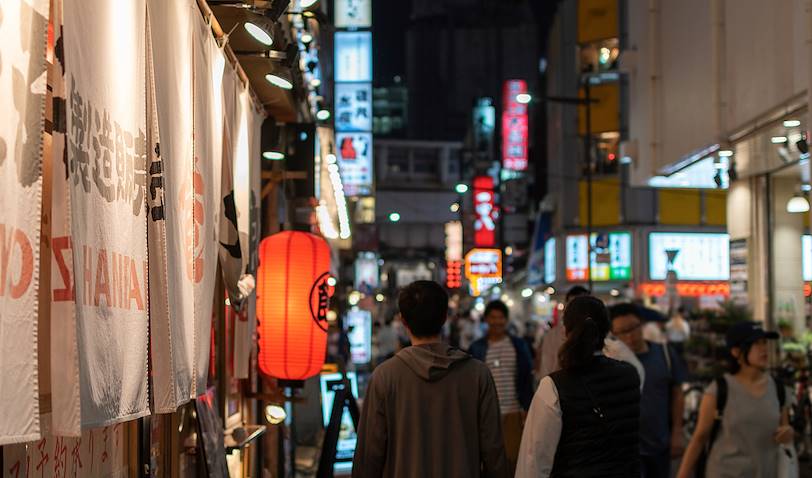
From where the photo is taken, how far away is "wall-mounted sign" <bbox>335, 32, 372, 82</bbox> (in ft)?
100

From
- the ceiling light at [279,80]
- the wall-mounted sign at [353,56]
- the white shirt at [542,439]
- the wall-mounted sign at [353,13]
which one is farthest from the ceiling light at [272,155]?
the wall-mounted sign at [353,13]

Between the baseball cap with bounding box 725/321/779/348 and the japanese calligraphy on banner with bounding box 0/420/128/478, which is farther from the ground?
the baseball cap with bounding box 725/321/779/348

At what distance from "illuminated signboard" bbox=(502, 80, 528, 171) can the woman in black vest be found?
41.4 metres

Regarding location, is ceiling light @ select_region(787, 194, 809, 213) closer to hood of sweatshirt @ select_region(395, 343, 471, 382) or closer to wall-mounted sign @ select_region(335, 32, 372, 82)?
hood of sweatshirt @ select_region(395, 343, 471, 382)

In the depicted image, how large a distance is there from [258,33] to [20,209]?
197 inches

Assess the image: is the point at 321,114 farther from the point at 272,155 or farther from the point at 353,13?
the point at 353,13

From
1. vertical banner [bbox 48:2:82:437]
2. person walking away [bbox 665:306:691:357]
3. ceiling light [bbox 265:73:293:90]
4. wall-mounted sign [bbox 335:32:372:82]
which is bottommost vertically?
person walking away [bbox 665:306:691:357]

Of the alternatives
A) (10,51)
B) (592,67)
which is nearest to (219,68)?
(10,51)

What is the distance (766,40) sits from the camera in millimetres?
13117

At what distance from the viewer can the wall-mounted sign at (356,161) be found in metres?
32.5

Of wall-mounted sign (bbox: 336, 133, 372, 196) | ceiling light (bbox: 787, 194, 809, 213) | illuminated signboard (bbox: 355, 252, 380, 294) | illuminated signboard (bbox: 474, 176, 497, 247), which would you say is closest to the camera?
ceiling light (bbox: 787, 194, 809, 213)

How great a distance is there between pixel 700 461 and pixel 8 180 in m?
6.60

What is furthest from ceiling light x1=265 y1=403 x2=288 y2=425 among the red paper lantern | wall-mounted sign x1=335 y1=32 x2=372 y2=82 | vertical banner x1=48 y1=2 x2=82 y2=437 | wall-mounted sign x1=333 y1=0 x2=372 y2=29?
wall-mounted sign x1=333 y1=0 x2=372 y2=29

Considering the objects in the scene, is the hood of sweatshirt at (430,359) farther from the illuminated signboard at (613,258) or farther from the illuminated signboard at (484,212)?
the illuminated signboard at (484,212)
